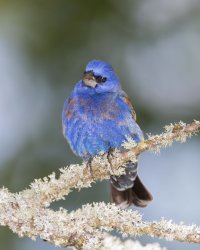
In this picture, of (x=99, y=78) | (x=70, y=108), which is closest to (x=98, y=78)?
(x=99, y=78)

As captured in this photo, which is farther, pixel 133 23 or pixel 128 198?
pixel 133 23

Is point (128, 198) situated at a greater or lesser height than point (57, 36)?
lesser

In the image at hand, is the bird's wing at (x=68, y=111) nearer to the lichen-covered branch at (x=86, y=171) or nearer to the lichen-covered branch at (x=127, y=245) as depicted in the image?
the lichen-covered branch at (x=86, y=171)

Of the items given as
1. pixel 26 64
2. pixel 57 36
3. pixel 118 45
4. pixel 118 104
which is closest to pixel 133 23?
pixel 118 45

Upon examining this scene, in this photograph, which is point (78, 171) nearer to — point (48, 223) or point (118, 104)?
point (48, 223)

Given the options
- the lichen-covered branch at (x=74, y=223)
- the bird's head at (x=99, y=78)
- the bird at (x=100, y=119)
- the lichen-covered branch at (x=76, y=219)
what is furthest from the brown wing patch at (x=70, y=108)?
the lichen-covered branch at (x=74, y=223)

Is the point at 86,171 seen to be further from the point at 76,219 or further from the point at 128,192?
the point at 128,192

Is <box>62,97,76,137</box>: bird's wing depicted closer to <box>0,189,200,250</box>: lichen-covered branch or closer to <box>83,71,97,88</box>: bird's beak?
<box>83,71,97,88</box>: bird's beak
